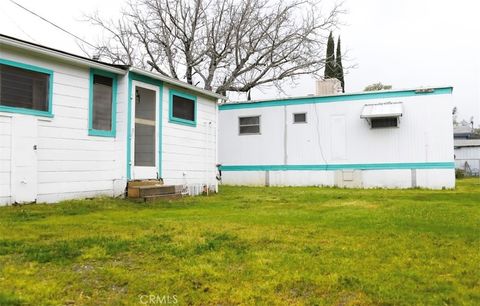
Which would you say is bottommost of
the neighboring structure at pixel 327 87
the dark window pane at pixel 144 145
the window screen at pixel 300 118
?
the dark window pane at pixel 144 145

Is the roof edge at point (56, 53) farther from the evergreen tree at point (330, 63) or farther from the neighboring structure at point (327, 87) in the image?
the evergreen tree at point (330, 63)

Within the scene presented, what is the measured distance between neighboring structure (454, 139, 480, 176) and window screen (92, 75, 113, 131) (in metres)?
22.9

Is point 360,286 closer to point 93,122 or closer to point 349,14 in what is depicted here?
point 93,122

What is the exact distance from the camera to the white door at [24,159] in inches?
231

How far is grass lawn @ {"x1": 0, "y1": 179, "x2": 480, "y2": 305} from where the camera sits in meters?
2.32

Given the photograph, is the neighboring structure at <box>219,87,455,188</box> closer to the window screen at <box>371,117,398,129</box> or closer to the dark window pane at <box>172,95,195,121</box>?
the window screen at <box>371,117,398,129</box>

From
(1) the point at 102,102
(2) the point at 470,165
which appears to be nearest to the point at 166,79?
(1) the point at 102,102

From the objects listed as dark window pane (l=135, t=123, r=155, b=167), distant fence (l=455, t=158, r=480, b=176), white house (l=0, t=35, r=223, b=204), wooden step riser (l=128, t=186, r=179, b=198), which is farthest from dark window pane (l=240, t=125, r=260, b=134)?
distant fence (l=455, t=158, r=480, b=176)

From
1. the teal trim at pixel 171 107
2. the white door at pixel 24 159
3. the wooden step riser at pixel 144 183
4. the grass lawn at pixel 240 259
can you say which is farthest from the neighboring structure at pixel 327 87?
the white door at pixel 24 159

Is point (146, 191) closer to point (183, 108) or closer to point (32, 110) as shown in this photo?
point (32, 110)

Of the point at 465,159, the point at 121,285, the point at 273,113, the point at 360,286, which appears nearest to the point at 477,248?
the point at 360,286

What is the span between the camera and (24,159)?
5980 mm

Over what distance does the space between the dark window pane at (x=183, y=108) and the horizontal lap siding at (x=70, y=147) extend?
1.72 m

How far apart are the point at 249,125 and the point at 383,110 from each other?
4.40 metres
